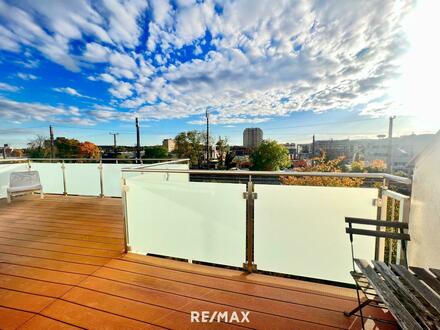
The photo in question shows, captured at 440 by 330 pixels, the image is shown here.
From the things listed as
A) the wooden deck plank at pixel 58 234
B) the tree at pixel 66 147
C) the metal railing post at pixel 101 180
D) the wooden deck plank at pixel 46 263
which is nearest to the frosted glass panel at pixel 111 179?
the metal railing post at pixel 101 180

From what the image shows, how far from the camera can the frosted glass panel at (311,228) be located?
1781mm

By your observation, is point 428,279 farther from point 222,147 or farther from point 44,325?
point 222,147

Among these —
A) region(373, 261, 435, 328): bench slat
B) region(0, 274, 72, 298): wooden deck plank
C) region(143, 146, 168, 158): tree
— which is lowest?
region(0, 274, 72, 298): wooden deck plank

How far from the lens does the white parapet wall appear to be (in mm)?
1321

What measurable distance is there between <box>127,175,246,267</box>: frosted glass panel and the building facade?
21434mm

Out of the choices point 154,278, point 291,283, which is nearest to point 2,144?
point 154,278

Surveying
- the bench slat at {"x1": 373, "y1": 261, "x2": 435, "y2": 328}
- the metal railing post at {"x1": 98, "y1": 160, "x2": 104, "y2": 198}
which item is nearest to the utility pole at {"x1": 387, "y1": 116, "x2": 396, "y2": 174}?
the bench slat at {"x1": 373, "y1": 261, "x2": 435, "y2": 328}

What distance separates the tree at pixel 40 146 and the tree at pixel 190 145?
12.6 metres

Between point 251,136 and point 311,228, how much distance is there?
23.2 metres

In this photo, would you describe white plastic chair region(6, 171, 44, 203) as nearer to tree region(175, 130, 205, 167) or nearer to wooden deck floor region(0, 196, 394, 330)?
wooden deck floor region(0, 196, 394, 330)

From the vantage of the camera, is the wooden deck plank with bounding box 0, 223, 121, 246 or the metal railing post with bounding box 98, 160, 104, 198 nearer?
the wooden deck plank with bounding box 0, 223, 121, 246

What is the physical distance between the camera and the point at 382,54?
691cm

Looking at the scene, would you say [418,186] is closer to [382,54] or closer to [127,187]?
[127,187]

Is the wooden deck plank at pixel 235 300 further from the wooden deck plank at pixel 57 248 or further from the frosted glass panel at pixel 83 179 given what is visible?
the frosted glass panel at pixel 83 179
